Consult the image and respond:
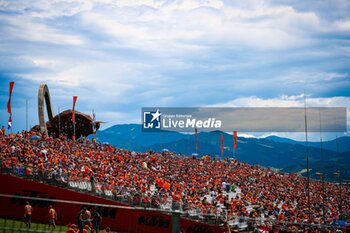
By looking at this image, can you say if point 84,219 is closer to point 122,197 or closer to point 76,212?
point 76,212

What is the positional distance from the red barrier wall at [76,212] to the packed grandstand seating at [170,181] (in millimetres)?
466

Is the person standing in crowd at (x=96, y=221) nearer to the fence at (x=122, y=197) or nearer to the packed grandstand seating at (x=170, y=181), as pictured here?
the fence at (x=122, y=197)

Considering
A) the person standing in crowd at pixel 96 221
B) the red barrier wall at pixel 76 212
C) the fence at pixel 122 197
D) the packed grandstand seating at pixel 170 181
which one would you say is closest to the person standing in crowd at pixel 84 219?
the person standing in crowd at pixel 96 221

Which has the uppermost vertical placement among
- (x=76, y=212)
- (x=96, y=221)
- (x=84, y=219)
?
(x=84, y=219)

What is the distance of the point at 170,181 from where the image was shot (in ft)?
130

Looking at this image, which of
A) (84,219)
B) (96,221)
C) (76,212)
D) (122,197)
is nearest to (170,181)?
(122,197)

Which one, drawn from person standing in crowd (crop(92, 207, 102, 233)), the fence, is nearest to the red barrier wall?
the fence

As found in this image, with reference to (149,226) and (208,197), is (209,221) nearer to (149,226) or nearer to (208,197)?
(149,226)

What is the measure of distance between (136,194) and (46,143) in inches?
451

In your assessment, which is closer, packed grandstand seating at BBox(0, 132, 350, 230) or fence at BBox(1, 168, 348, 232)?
fence at BBox(1, 168, 348, 232)

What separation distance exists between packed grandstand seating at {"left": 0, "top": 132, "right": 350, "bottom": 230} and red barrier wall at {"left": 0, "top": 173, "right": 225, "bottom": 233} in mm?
466

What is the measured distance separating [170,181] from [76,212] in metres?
13.1

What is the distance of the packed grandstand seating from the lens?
28688mm

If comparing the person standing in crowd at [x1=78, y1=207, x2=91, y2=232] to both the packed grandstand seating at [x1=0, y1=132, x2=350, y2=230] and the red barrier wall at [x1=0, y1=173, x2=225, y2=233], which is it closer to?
the red barrier wall at [x1=0, y1=173, x2=225, y2=233]
